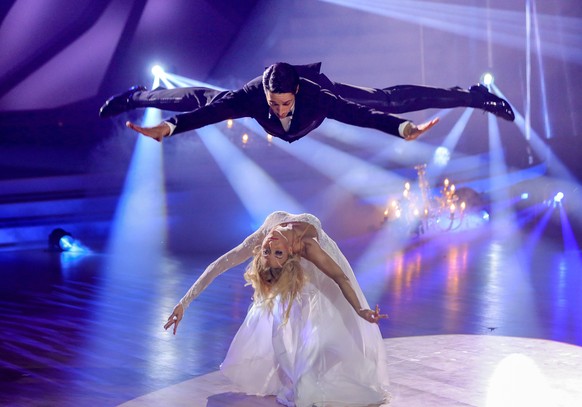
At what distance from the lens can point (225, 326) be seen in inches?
222

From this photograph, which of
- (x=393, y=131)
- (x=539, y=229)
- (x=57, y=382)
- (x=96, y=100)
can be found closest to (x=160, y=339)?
(x=57, y=382)

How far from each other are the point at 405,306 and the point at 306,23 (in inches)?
289

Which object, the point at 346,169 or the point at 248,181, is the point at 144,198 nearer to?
the point at 248,181

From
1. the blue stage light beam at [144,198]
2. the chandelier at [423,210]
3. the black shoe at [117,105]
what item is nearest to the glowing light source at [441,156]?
the chandelier at [423,210]

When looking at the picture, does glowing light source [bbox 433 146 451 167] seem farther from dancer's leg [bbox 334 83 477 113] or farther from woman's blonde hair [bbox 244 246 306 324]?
woman's blonde hair [bbox 244 246 306 324]

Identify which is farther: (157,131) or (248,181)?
(248,181)

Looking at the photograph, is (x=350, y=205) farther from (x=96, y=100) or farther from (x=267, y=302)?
(x=267, y=302)

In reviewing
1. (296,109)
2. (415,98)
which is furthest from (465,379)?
(296,109)

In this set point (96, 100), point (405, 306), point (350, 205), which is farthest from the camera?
point (350, 205)

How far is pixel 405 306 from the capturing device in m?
6.41

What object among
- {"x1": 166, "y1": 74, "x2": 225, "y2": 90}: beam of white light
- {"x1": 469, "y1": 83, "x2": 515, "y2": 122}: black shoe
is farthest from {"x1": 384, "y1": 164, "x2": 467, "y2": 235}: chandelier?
{"x1": 469, "y1": 83, "x2": 515, "y2": 122}: black shoe

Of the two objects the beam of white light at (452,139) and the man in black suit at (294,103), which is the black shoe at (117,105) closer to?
the man in black suit at (294,103)

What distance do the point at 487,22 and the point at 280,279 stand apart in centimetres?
1010

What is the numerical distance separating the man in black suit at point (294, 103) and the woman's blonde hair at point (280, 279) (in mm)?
674
